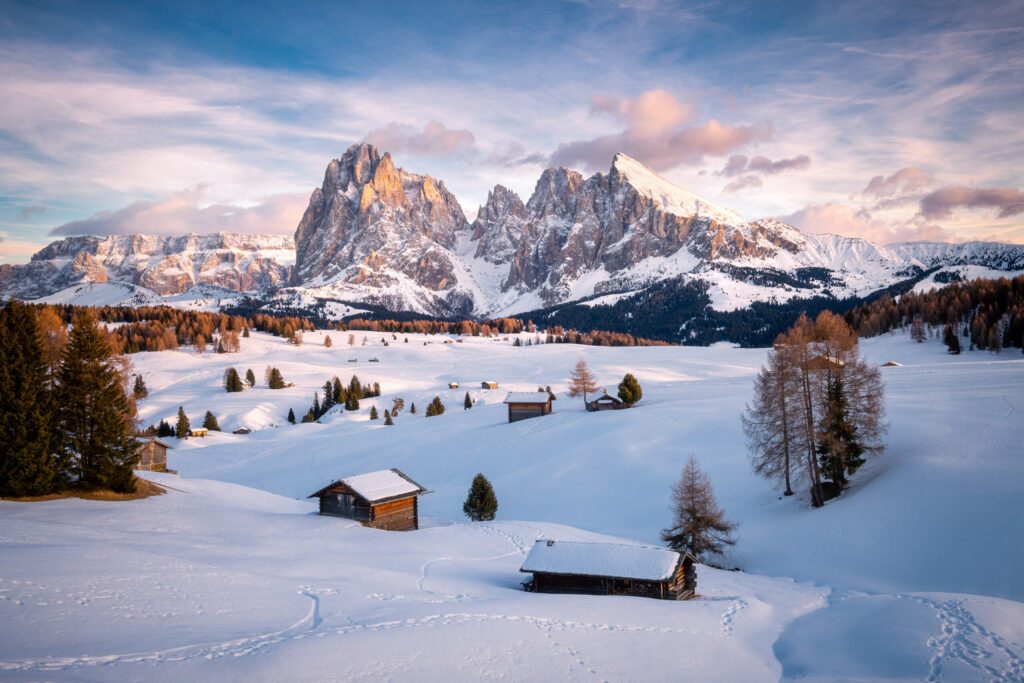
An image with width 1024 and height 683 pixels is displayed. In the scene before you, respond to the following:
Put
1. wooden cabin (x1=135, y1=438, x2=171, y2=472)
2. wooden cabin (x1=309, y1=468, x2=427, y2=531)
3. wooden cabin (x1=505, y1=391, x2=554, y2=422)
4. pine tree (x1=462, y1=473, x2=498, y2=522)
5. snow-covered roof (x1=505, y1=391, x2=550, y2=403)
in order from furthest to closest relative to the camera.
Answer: snow-covered roof (x1=505, y1=391, x2=550, y2=403)
wooden cabin (x1=505, y1=391, x2=554, y2=422)
wooden cabin (x1=135, y1=438, x2=171, y2=472)
pine tree (x1=462, y1=473, x2=498, y2=522)
wooden cabin (x1=309, y1=468, x2=427, y2=531)

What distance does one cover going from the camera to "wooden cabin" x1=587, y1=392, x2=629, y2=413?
72688 mm

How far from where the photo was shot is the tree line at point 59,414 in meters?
27.5

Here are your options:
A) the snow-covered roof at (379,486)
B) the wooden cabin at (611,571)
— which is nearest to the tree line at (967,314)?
the wooden cabin at (611,571)

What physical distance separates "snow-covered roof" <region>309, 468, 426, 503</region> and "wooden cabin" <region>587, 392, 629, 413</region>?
38986 millimetres

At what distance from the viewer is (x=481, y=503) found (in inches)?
1603

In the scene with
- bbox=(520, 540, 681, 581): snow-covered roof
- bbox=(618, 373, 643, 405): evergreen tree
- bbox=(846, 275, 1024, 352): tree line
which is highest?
bbox=(846, 275, 1024, 352): tree line

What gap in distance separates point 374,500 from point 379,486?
2245mm

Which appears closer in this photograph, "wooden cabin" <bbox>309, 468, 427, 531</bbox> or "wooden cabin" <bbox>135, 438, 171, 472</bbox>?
"wooden cabin" <bbox>309, 468, 427, 531</bbox>

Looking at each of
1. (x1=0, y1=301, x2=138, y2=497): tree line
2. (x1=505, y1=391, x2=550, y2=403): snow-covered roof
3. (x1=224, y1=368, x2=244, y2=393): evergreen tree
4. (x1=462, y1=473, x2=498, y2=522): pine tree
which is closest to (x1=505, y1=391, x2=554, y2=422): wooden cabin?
(x1=505, y1=391, x2=550, y2=403): snow-covered roof

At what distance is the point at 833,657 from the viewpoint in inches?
689

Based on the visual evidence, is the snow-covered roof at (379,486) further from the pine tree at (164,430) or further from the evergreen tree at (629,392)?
the pine tree at (164,430)

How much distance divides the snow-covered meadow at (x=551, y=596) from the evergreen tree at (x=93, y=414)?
8.90 feet

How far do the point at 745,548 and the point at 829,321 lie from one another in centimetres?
1407

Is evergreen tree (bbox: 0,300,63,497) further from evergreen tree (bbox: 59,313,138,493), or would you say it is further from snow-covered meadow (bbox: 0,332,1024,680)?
snow-covered meadow (bbox: 0,332,1024,680)
